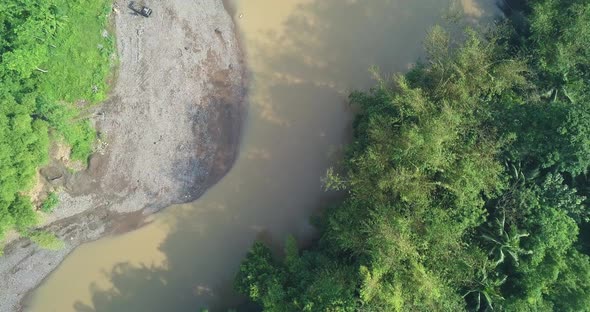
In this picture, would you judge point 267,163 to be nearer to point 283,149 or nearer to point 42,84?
point 283,149

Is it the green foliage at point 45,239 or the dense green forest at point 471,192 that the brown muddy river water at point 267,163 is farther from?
the dense green forest at point 471,192

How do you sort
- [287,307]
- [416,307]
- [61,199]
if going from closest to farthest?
1. [416,307]
2. [287,307]
3. [61,199]

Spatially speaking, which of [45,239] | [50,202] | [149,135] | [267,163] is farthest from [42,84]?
[267,163]

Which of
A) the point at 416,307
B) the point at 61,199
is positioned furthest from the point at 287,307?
the point at 61,199

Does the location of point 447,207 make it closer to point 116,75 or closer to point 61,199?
point 116,75

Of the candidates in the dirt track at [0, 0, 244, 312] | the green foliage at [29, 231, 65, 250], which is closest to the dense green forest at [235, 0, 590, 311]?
the dirt track at [0, 0, 244, 312]

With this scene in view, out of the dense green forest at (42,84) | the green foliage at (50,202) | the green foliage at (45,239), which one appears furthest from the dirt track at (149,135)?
the dense green forest at (42,84)
